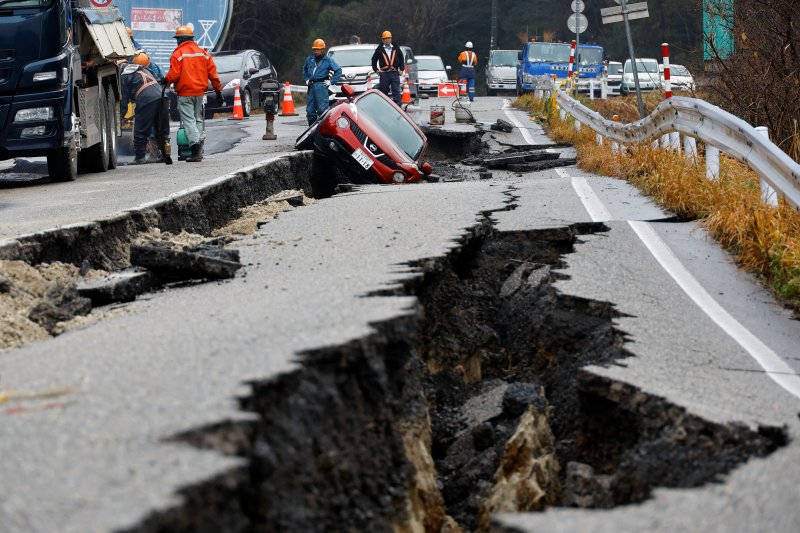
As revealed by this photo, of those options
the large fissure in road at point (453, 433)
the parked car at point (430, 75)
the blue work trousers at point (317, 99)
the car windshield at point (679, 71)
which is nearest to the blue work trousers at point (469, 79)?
the parked car at point (430, 75)

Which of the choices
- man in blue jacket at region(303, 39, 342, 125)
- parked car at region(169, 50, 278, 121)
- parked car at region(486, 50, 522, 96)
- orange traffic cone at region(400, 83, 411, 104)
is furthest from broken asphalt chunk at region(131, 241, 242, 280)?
parked car at region(486, 50, 522, 96)

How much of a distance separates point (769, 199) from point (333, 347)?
5202 mm

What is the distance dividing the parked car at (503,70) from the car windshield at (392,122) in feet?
99.7

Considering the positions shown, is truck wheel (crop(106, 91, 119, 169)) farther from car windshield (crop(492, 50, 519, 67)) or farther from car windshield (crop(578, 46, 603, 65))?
car windshield (crop(492, 50, 519, 67))

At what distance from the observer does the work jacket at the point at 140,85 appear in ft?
53.7

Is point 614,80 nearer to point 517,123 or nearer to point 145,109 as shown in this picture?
point 517,123

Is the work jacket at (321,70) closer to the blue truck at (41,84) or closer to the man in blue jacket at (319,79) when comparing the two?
the man in blue jacket at (319,79)

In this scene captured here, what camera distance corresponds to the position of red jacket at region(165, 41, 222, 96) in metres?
14.8

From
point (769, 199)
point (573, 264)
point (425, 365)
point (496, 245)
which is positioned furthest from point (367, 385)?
point (769, 199)

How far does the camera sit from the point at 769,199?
8281 mm

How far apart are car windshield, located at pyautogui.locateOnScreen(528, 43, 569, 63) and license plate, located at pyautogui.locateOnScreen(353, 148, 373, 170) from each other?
1042 inches

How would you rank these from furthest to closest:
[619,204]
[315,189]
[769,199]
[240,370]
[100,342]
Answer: [315,189]
[619,204]
[769,199]
[100,342]
[240,370]

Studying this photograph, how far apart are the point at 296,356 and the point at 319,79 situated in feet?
48.9

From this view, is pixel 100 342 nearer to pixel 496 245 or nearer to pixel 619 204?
pixel 496 245
